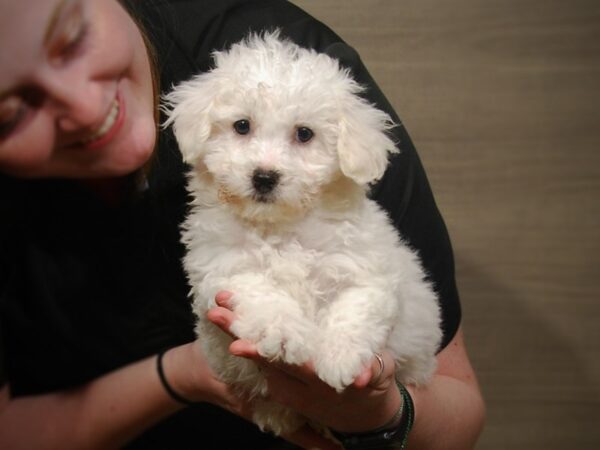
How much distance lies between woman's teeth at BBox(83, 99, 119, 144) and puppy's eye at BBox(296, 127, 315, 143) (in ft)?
1.09

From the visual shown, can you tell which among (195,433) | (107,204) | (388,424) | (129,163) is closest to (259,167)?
(129,163)

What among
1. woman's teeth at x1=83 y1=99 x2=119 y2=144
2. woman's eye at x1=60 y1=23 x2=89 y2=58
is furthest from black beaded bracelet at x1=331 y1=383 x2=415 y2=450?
woman's eye at x1=60 y1=23 x2=89 y2=58

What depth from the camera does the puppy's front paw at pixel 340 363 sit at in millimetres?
1038

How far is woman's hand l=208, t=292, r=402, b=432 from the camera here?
107 centimetres

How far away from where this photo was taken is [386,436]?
4.14 feet

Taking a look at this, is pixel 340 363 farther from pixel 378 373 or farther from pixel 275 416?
pixel 275 416

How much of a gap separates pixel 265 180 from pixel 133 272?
1.53 feet

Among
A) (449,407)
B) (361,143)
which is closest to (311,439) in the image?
(449,407)

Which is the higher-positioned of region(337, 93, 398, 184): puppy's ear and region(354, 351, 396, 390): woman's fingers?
region(337, 93, 398, 184): puppy's ear

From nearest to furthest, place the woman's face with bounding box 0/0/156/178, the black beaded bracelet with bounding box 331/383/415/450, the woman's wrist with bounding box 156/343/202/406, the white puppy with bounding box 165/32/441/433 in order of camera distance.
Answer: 1. the woman's face with bounding box 0/0/156/178
2. the white puppy with bounding box 165/32/441/433
3. the black beaded bracelet with bounding box 331/383/415/450
4. the woman's wrist with bounding box 156/343/202/406

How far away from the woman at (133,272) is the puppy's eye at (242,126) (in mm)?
160

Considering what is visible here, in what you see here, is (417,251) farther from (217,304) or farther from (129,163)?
(129,163)

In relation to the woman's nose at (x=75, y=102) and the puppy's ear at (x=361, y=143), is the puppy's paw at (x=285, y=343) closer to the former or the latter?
the puppy's ear at (x=361, y=143)

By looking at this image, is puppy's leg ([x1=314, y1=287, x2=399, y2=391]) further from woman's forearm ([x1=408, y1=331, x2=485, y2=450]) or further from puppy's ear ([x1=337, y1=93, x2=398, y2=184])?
woman's forearm ([x1=408, y1=331, x2=485, y2=450])
